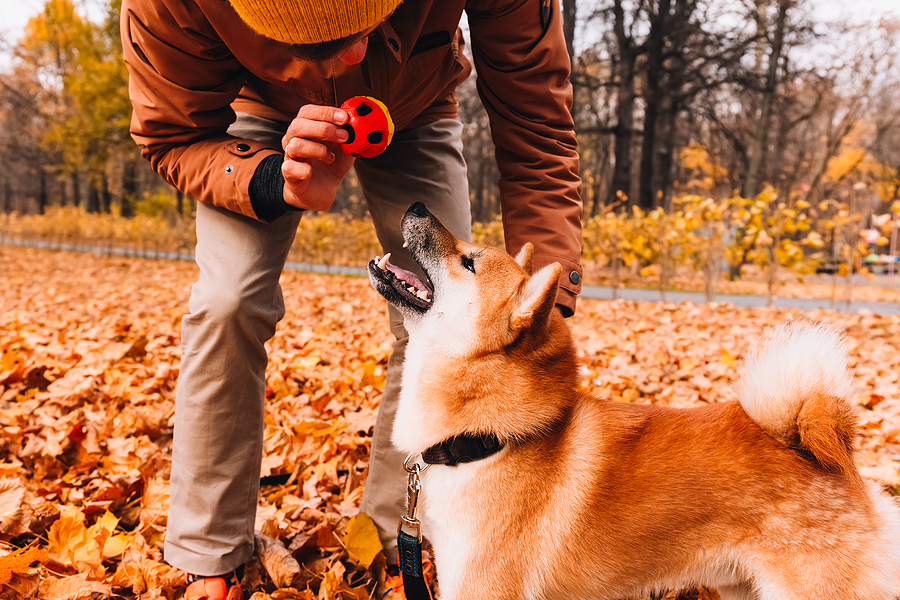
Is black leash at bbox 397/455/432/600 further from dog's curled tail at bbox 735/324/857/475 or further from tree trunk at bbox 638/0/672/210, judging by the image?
tree trunk at bbox 638/0/672/210

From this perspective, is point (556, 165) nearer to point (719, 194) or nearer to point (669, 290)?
point (669, 290)

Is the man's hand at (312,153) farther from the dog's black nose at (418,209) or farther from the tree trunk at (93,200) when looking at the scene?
the tree trunk at (93,200)

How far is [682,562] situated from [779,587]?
10.3 inches

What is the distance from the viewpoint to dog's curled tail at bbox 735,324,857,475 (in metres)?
1.72

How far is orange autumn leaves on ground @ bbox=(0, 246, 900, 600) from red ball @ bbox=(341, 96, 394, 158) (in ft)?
4.73

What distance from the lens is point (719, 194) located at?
29.4 m

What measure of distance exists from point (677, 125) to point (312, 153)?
21108mm

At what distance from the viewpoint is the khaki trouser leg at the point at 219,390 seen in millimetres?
1925

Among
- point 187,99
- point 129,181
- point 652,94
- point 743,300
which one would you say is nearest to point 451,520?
point 187,99

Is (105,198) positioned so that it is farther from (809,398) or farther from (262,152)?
(809,398)

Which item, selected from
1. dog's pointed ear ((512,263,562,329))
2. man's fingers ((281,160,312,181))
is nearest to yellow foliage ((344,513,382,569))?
dog's pointed ear ((512,263,562,329))

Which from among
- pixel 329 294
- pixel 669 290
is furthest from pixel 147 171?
pixel 669 290

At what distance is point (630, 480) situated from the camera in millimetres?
1777

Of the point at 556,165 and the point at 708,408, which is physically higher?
the point at 556,165
